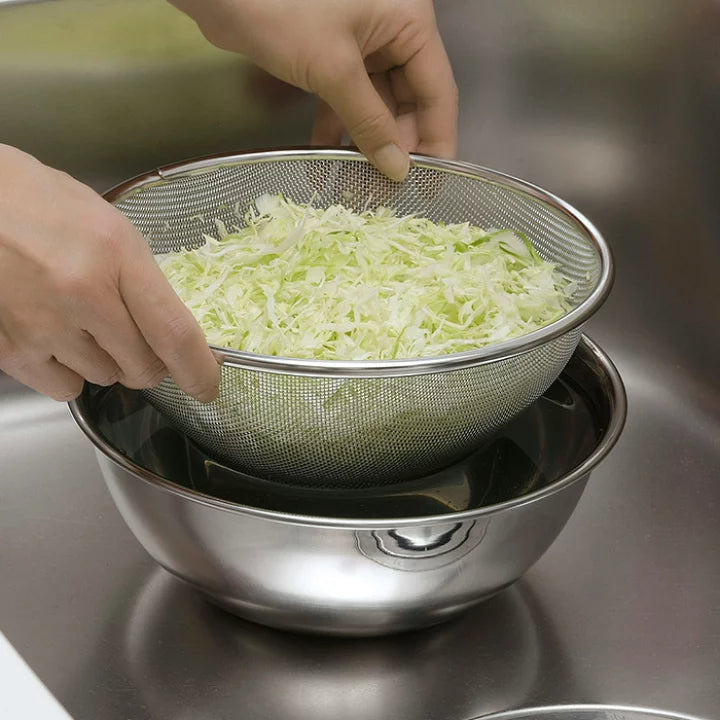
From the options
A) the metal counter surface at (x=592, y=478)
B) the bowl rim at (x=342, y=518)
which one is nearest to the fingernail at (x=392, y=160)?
the metal counter surface at (x=592, y=478)

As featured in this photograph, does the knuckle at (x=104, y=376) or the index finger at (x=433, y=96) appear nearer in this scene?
the knuckle at (x=104, y=376)

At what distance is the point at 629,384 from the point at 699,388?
8cm

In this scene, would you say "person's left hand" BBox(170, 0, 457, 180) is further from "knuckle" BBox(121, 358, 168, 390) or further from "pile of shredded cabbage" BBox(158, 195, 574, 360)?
"knuckle" BBox(121, 358, 168, 390)

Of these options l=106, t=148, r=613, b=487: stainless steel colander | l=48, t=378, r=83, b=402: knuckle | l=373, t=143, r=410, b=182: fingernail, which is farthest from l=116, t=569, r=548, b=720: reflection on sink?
l=373, t=143, r=410, b=182: fingernail

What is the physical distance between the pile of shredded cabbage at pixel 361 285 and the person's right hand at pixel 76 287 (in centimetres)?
17

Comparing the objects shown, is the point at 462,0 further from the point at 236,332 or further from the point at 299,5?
the point at 236,332

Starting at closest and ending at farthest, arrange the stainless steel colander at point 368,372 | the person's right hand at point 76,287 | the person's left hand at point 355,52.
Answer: the person's right hand at point 76,287 → the stainless steel colander at point 368,372 → the person's left hand at point 355,52

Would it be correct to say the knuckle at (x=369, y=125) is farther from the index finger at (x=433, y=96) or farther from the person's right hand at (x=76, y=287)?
the person's right hand at (x=76, y=287)

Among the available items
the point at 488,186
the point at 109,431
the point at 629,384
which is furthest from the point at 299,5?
the point at 629,384

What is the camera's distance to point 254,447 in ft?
2.54

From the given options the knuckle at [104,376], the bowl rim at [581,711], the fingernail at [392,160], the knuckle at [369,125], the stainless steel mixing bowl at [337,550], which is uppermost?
the knuckle at [369,125]

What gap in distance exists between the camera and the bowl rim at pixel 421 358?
0.67 meters

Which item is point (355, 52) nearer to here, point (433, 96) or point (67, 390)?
point (433, 96)

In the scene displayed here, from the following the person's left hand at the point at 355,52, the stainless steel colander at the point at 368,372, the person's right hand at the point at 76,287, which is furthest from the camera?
the person's left hand at the point at 355,52
